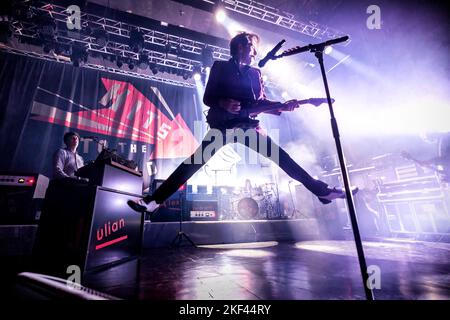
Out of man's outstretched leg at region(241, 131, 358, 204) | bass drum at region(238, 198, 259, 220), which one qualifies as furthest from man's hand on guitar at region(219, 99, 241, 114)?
bass drum at region(238, 198, 259, 220)

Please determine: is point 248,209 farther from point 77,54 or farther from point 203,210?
point 77,54

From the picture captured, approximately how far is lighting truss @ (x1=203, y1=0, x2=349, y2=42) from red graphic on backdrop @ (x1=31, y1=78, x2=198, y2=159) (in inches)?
173

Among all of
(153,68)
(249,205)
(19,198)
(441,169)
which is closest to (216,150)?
(19,198)

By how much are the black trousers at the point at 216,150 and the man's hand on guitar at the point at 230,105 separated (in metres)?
0.21

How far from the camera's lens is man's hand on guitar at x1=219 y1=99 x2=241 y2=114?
2.12m

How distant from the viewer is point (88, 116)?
7480 mm

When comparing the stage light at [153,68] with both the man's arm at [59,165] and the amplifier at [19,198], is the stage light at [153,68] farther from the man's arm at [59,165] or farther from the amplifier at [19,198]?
the amplifier at [19,198]

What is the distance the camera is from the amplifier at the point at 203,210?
5262 millimetres

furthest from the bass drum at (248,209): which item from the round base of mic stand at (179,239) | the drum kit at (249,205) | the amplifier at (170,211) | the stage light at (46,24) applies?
the stage light at (46,24)

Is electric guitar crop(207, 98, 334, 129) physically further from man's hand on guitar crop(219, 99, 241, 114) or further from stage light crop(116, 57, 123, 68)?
stage light crop(116, 57, 123, 68)

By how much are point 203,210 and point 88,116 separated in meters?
5.44

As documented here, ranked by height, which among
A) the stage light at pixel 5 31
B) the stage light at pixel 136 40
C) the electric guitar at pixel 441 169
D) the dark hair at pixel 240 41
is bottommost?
the electric guitar at pixel 441 169

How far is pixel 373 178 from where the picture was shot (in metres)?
6.72
